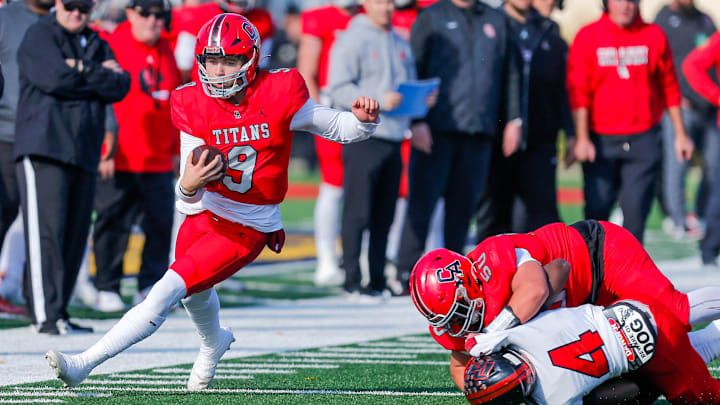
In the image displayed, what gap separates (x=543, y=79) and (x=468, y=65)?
0.65 m

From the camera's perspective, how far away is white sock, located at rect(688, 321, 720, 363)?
4809 mm

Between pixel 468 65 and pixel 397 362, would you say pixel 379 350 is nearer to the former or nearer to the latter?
pixel 397 362

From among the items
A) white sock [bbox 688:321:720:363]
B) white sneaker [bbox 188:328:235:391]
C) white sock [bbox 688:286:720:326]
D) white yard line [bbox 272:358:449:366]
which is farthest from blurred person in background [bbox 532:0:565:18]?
white sneaker [bbox 188:328:235:391]

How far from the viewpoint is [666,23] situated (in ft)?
41.7

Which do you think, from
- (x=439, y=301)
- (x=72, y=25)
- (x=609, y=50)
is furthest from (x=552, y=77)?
(x=439, y=301)

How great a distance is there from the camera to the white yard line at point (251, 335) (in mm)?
5844

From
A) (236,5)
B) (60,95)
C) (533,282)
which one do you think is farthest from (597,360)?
(236,5)

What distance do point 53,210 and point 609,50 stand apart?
411 cm

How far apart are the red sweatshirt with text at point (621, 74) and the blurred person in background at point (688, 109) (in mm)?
3748

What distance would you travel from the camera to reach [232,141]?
5008 mm

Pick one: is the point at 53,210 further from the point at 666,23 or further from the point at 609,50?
the point at 666,23

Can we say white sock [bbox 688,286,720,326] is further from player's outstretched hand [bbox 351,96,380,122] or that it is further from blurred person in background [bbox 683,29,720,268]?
blurred person in background [bbox 683,29,720,268]

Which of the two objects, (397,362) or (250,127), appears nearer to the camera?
(250,127)

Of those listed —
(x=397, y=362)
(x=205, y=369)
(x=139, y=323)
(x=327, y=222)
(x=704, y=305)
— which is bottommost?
(x=327, y=222)
